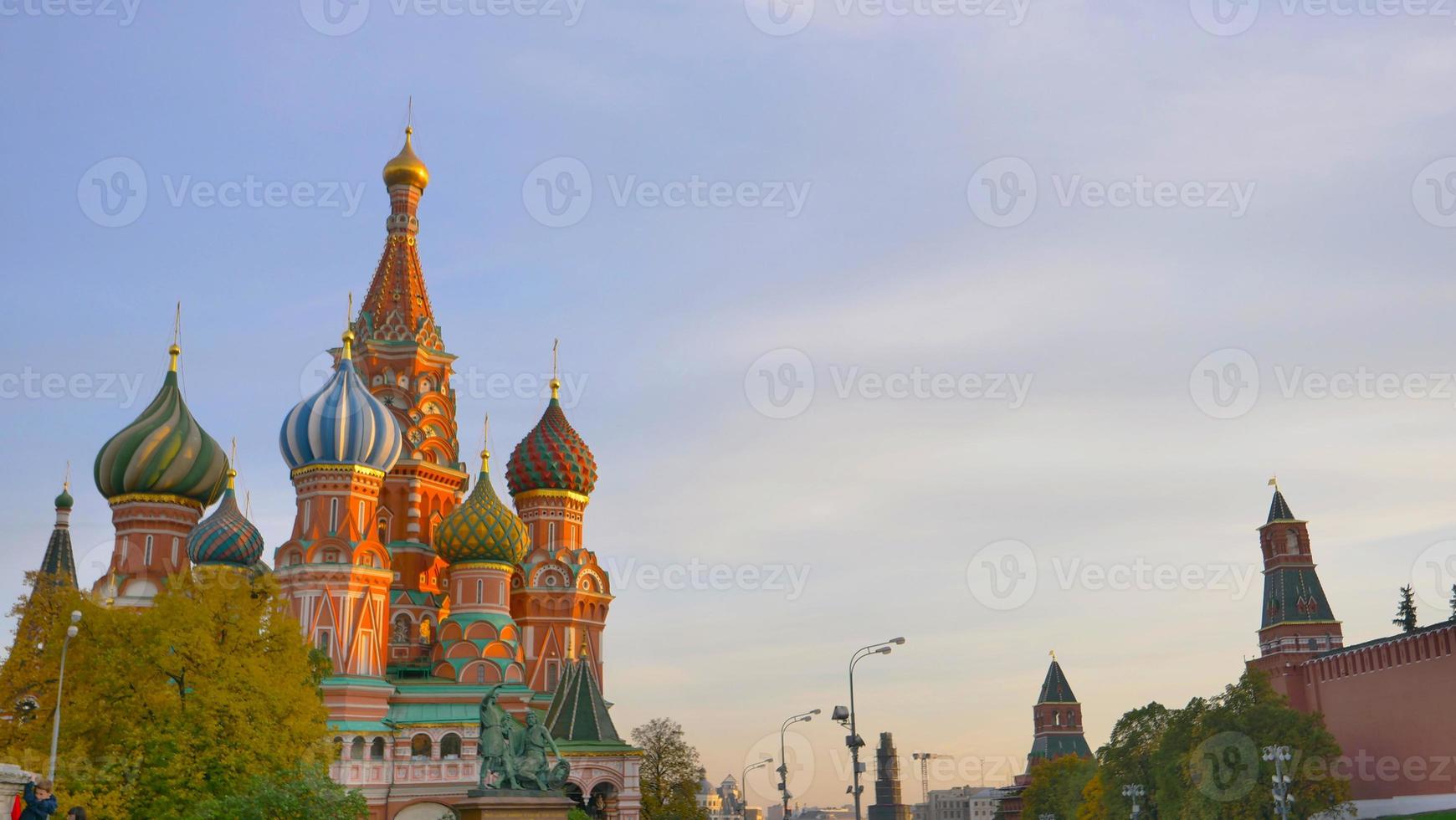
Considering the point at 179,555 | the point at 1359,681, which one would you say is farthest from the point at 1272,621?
the point at 179,555

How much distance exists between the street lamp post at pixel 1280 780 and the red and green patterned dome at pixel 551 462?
31.0 meters

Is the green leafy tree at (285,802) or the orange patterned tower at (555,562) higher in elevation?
the orange patterned tower at (555,562)

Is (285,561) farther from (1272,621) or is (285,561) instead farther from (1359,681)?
(1272,621)

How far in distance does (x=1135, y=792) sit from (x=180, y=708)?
134 feet

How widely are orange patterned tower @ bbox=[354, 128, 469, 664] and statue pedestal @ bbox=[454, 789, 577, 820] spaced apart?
29.0 metres

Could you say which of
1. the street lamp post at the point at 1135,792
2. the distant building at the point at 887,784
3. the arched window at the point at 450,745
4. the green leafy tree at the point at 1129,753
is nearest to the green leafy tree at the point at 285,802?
the arched window at the point at 450,745

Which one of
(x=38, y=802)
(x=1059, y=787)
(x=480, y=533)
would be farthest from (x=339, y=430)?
(x=1059, y=787)

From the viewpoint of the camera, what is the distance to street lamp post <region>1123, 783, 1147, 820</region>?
56.2 metres

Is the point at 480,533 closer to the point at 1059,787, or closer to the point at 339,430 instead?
the point at 339,430

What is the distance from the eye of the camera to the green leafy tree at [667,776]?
2234 inches

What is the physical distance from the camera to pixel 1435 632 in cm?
5141

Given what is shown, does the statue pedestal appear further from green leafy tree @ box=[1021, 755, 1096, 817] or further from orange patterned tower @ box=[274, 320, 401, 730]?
green leafy tree @ box=[1021, 755, 1096, 817]

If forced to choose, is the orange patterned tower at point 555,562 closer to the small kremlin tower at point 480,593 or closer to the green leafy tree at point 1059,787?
the small kremlin tower at point 480,593

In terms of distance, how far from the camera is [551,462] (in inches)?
2330
